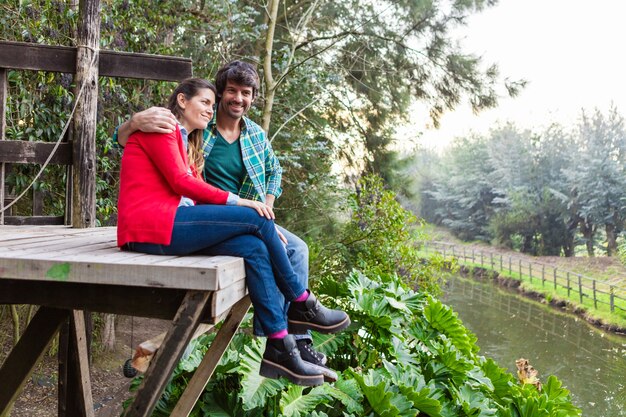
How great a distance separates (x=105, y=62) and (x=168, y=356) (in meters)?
2.73

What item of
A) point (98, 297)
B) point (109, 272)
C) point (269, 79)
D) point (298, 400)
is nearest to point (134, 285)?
point (109, 272)

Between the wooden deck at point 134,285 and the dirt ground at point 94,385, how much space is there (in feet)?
16.0

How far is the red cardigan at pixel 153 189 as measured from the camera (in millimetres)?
2330

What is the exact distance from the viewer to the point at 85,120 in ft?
13.4

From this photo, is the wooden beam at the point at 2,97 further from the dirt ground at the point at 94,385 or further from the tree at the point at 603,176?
the tree at the point at 603,176

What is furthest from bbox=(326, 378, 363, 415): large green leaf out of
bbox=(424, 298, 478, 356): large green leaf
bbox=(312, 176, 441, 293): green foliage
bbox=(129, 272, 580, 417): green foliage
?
bbox=(312, 176, 441, 293): green foliage

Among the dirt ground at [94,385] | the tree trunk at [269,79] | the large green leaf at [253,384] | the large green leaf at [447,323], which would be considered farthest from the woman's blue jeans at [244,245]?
the tree trunk at [269,79]

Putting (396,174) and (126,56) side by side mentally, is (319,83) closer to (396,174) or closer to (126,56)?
(396,174)

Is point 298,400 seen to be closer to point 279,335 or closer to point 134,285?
point 279,335

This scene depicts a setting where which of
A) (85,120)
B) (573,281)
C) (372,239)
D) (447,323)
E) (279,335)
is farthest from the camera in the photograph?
(573,281)

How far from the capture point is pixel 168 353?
1.97 metres

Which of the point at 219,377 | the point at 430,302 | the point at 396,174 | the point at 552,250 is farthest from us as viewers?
the point at 552,250

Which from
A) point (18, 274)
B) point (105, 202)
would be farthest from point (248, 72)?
point (105, 202)

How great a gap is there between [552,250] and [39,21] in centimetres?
3059
